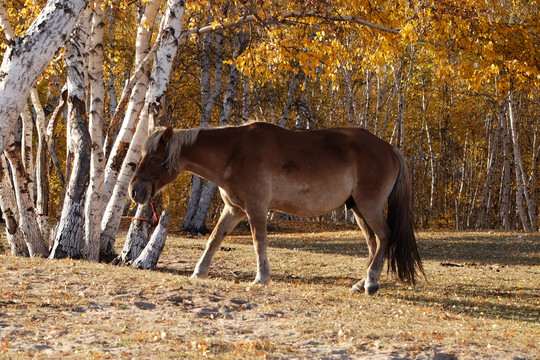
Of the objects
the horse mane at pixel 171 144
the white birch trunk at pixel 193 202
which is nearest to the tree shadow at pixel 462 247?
the white birch trunk at pixel 193 202

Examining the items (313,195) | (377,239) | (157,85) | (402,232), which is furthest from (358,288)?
(157,85)

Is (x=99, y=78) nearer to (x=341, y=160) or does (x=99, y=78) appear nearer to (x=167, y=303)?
(x=341, y=160)

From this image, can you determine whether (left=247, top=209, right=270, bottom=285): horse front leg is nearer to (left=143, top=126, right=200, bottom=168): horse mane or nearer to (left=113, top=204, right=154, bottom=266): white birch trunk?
(left=143, top=126, right=200, bottom=168): horse mane

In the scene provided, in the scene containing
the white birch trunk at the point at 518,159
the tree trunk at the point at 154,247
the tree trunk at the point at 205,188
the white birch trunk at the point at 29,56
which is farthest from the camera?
the white birch trunk at the point at 518,159

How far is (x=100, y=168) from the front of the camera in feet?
39.9

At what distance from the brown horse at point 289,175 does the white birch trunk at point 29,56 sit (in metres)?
3.07

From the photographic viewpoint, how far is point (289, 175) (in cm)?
980

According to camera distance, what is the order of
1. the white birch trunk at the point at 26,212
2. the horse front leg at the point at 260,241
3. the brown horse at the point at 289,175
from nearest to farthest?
the horse front leg at the point at 260,241
the brown horse at the point at 289,175
the white birch trunk at the point at 26,212

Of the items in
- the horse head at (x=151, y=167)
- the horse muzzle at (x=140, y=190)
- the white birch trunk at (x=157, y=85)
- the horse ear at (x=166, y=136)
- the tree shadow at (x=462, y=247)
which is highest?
the white birch trunk at (x=157, y=85)

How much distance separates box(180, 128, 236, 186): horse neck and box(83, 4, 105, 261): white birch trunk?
2.85 meters

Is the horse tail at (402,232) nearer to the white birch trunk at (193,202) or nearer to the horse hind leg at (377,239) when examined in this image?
the horse hind leg at (377,239)

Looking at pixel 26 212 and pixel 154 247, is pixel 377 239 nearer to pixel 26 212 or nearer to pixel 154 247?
pixel 154 247

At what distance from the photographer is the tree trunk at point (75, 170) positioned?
39.2 feet

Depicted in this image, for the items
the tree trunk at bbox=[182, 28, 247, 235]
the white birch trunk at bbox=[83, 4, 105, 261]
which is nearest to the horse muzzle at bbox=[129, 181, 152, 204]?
the white birch trunk at bbox=[83, 4, 105, 261]
